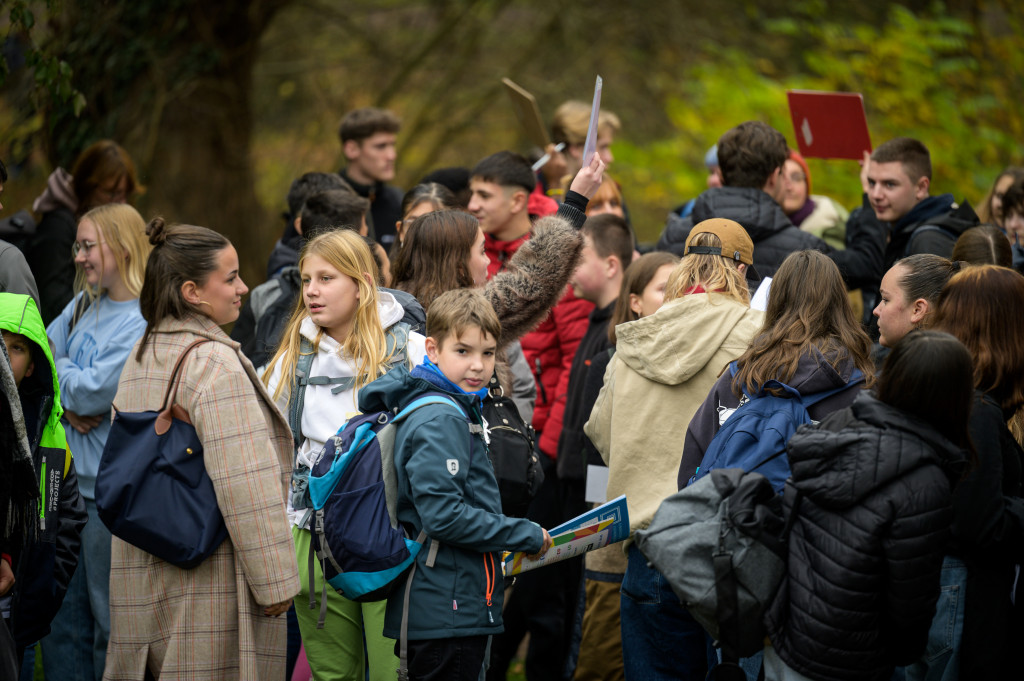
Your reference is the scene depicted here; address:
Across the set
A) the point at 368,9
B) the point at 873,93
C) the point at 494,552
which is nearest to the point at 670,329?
the point at 494,552

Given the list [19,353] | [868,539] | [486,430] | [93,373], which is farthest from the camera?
[93,373]

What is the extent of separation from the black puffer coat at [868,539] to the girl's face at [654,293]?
174cm

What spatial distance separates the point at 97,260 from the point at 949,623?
12.9ft

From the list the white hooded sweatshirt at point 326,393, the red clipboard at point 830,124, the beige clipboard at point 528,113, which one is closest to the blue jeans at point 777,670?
the white hooded sweatshirt at point 326,393

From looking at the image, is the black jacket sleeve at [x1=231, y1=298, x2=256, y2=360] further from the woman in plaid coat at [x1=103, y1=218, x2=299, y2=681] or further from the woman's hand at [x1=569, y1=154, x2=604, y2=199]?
the woman's hand at [x1=569, y1=154, x2=604, y2=199]

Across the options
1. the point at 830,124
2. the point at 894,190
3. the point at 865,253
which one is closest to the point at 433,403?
the point at 865,253

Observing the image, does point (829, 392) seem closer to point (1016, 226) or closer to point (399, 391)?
point (399, 391)

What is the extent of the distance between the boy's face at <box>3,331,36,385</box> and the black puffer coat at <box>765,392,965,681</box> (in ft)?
9.00

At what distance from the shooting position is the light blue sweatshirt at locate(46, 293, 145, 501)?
4.56 m

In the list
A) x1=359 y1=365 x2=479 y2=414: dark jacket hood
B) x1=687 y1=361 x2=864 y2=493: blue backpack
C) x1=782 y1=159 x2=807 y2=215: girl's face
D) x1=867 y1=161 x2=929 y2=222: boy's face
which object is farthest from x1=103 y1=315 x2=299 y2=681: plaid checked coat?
x1=782 y1=159 x2=807 y2=215: girl's face

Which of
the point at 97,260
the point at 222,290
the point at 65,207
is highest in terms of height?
the point at 222,290

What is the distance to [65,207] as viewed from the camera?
598 centimetres

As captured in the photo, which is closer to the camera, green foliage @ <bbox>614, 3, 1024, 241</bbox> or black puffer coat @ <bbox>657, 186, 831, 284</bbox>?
black puffer coat @ <bbox>657, 186, 831, 284</bbox>

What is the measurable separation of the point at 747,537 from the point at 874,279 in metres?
2.84
